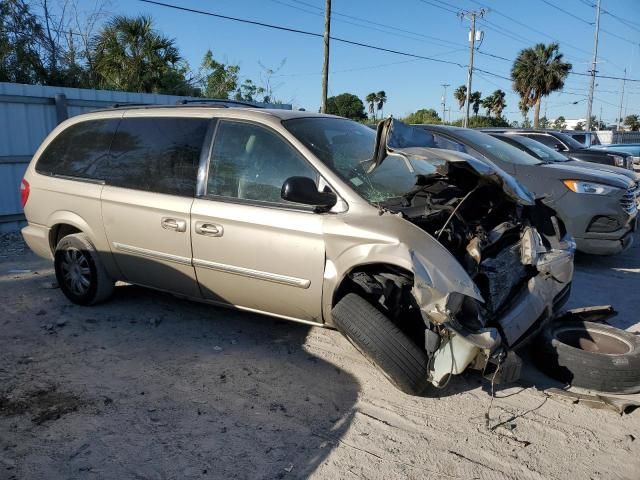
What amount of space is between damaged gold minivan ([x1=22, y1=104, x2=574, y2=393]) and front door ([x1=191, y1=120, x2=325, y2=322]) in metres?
0.01

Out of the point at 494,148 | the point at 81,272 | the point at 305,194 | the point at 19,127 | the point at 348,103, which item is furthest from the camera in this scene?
the point at 348,103

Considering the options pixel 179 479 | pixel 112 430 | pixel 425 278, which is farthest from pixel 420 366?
pixel 112 430

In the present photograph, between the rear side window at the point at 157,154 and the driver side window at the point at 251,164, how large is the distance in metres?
0.21

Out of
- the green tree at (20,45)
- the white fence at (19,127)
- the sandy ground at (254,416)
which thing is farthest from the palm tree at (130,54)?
the sandy ground at (254,416)

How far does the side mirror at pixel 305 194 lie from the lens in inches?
134

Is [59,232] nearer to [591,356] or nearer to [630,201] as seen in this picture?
[591,356]

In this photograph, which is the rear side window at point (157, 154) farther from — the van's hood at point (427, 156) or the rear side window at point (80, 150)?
the van's hood at point (427, 156)

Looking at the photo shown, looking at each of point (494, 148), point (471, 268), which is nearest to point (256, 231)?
point (471, 268)

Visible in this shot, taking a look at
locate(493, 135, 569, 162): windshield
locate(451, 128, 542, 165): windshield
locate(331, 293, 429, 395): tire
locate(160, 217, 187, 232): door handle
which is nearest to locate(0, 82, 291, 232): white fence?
locate(160, 217, 187, 232): door handle

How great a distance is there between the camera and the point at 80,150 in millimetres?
4949

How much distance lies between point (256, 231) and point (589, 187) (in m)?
4.60

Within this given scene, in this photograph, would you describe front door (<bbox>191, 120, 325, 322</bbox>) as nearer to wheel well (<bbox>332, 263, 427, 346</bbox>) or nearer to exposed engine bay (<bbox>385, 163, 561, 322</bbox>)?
wheel well (<bbox>332, 263, 427, 346</bbox>)

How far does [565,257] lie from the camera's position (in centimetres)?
396

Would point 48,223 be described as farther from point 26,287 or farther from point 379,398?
point 379,398
